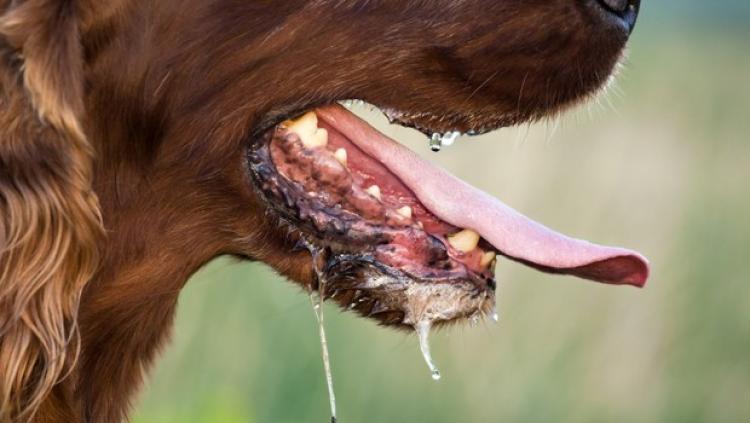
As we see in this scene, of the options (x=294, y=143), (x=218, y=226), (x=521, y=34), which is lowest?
(x=218, y=226)

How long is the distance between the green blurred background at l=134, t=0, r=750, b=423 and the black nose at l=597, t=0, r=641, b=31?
1479 mm

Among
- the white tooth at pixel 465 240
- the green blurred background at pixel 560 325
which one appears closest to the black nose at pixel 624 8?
the white tooth at pixel 465 240

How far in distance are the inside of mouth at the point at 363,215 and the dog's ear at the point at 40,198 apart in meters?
0.36

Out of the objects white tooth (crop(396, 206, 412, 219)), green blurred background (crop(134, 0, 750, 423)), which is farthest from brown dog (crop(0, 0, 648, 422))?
green blurred background (crop(134, 0, 750, 423))

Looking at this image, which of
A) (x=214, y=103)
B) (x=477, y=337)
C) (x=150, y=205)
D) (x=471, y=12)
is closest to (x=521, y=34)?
(x=471, y=12)

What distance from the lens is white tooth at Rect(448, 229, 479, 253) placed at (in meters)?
2.46

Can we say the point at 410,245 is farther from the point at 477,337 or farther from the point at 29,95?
the point at 477,337

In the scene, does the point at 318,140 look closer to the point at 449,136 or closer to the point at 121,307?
the point at 449,136

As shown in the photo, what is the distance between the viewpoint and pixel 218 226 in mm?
2486

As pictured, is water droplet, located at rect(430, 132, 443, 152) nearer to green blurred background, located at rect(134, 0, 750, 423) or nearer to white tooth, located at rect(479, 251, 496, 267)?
white tooth, located at rect(479, 251, 496, 267)

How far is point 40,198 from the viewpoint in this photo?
2.22 m

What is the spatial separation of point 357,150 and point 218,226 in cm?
29

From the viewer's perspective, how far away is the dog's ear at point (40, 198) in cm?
218

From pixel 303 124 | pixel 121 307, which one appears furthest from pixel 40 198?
pixel 303 124
